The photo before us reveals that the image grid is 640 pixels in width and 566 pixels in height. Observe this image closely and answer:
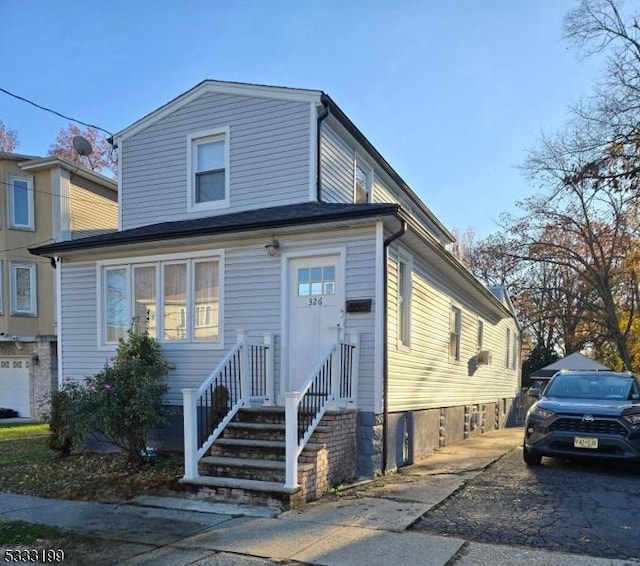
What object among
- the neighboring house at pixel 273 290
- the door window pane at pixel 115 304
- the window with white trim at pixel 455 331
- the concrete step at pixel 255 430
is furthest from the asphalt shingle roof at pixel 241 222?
the window with white trim at pixel 455 331

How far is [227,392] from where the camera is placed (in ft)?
26.2

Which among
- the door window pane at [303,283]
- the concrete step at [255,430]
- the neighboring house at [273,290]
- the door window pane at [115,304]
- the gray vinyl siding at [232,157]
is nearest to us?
the concrete step at [255,430]

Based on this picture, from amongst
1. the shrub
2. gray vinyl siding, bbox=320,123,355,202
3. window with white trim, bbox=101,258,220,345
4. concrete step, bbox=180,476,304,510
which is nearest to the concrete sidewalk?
concrete step, bbox=180,476,304,510

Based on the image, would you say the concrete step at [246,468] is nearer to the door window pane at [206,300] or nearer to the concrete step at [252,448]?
the concrete step at [252,448]

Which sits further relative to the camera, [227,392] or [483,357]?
[483,357]

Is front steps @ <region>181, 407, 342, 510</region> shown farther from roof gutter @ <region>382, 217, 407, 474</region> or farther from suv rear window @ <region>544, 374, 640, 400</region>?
suv rear window @ <region>544, 374, 640, 400</region>

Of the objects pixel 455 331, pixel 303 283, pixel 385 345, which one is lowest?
pixel 455 331

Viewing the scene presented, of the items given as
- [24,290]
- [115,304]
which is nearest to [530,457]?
[115,304]

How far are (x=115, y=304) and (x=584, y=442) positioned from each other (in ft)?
26.8

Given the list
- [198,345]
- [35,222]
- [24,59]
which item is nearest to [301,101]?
[198,345]

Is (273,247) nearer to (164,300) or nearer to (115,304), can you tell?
(164,300)

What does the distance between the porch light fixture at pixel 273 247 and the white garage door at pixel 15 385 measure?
1510cm

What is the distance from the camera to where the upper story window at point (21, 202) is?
18906 mm

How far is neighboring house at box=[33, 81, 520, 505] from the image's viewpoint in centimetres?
736
